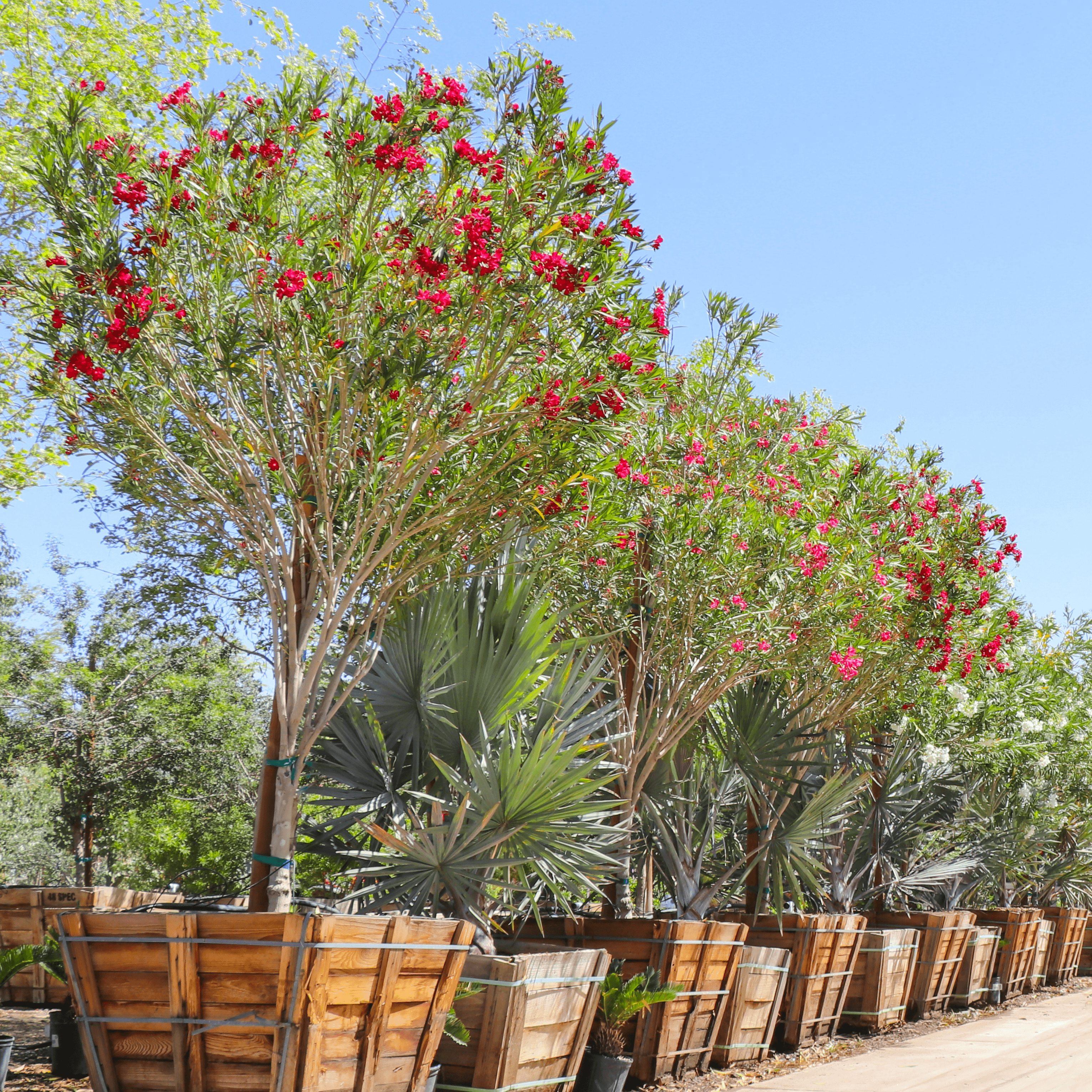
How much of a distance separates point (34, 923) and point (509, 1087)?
6.86 m

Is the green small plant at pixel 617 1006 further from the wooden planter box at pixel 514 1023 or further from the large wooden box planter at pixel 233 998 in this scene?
the large wooden box planter at pixel 233 998

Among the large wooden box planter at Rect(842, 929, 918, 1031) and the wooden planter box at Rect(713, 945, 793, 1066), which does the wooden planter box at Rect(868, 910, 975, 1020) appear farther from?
the wooden planter box at Rect(713, 945, 793, 1066)

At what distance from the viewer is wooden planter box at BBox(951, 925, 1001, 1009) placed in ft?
45.9

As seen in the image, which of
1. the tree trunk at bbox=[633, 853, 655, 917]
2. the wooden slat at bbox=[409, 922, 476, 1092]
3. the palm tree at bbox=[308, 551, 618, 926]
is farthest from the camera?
the tree trunk at bbox=[633, 853, 655, 917]

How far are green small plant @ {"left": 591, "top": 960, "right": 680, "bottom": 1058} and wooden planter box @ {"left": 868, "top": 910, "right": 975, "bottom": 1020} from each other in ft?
21.3

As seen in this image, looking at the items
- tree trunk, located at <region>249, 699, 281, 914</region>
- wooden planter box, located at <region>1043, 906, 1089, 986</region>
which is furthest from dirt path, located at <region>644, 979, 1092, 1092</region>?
wooden planter box, located at <region>1043, 906, 1089, 986</region>

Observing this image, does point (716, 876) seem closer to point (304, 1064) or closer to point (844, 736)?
point (844, 736)

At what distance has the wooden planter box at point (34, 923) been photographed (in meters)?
10.6

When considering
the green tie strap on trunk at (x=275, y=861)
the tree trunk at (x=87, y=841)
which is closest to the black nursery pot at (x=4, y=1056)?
the green tie strap on trunk at (x=275, y=861)

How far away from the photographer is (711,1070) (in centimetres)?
848

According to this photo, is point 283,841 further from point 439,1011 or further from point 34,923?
point 34,923

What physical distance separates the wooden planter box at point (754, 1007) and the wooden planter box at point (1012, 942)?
679cm

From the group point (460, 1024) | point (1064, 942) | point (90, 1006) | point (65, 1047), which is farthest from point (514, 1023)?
point (1064, 942)

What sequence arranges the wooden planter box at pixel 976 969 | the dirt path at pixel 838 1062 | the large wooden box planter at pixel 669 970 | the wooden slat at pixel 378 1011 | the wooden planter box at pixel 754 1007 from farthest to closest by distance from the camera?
the wooden planter box at pixel 976 969, the wooden planter box at pixel 754 1007, the dirt path at pixel 838 1062, the large wooden box planter at pixel 669 970, the wooden slat at pixel 378 1011
